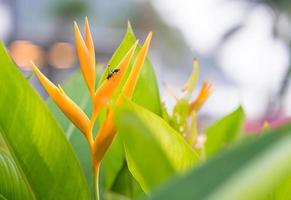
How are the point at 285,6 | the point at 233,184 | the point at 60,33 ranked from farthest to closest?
the point at 60,33 → the point at 285,6 → the point at 233,184

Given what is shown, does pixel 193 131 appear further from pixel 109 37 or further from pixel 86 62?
pixel 109 37

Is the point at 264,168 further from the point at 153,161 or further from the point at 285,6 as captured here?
the point at 285,6

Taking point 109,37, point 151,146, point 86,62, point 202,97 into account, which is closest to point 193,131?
point 202,97

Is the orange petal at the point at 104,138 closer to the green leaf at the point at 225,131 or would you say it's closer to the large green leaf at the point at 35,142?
the large green leaf at the point at 35,142

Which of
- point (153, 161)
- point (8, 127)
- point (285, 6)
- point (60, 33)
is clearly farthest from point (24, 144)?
point (60, 33)

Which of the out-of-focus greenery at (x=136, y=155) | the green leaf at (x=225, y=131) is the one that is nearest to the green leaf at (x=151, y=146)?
the out-of-focus greenery at (x=136, y=155)

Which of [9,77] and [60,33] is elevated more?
[9,77]
